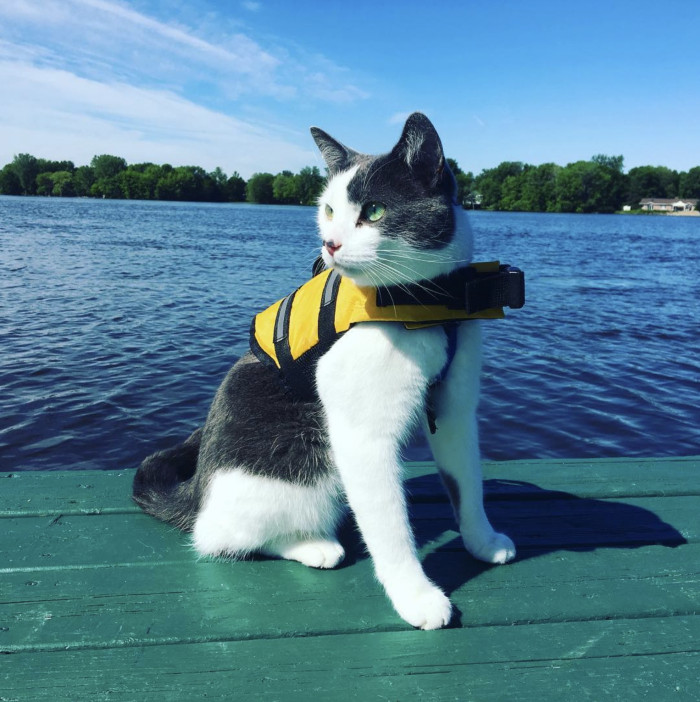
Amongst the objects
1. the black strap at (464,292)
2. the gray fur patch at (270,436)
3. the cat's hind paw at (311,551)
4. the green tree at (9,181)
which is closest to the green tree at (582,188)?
the green tree at (9,181)

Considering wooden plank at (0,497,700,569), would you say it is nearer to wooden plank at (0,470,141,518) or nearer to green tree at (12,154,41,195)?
wooden plank at (0,470,141,518)

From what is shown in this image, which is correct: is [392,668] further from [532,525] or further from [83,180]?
[83,180]

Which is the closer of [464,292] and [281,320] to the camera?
[464,292]

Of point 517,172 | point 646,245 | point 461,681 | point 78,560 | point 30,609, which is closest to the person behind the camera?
point 461,681

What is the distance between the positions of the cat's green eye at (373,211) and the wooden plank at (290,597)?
1.37 meters

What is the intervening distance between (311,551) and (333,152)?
1.64 m

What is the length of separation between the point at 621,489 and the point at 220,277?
1723cm

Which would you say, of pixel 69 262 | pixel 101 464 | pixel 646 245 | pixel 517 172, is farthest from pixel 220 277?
pixel 517 172

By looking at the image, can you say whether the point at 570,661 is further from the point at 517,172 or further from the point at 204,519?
the point at 517,172

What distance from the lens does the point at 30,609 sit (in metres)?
1.93

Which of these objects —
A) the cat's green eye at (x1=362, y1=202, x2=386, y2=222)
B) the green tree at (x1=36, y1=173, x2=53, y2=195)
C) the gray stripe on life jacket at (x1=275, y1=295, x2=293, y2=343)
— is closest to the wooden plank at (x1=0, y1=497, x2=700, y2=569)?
the gray stripe on life jacket at (x1=275, y1=295, x2=293, y2=343)

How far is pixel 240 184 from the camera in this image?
10844 centimetres

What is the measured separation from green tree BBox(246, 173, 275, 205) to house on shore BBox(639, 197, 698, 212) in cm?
7419

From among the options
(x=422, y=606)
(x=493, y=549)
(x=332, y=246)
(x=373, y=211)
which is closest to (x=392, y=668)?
(x=422, y=606)
